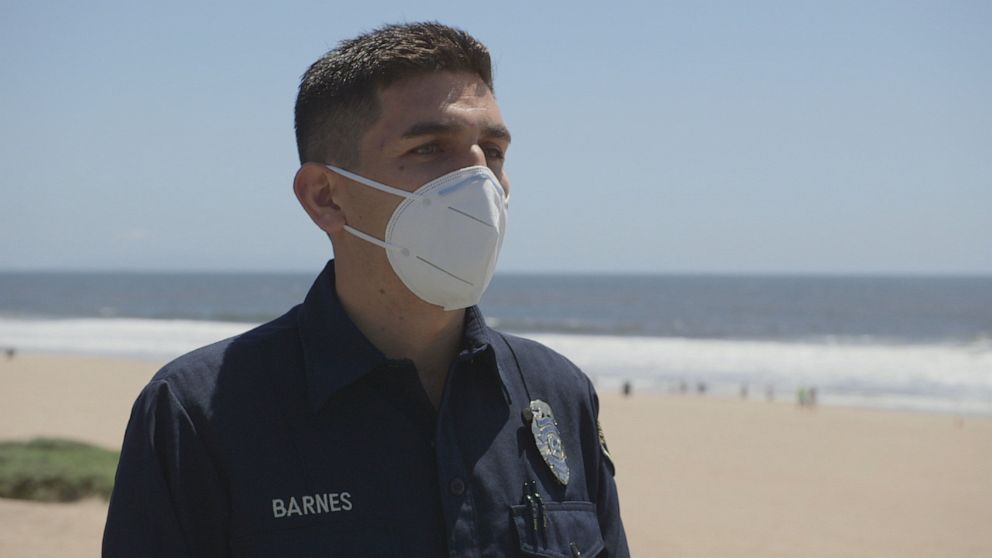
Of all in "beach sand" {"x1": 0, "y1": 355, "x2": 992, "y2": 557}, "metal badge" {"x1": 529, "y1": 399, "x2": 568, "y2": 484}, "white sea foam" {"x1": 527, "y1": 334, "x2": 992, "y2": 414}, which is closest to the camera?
"metal badge" {"x1": 529, "y1": 399, "x2": 568, "y2": 484}

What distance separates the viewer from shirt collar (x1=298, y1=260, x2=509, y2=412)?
181cm

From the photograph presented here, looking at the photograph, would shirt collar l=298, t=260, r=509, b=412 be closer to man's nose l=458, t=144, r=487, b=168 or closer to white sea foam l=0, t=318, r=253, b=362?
man's nose l=458, t=144, r=487, b=168

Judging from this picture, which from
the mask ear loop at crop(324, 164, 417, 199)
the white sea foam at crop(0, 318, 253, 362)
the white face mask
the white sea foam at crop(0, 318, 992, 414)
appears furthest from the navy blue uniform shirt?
the white sea foam at crop(0, 318, 253, 362)

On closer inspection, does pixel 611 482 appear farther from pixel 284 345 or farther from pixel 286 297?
pixel 286 297

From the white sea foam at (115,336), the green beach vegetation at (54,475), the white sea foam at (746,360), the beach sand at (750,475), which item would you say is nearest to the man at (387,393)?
the beach sand at (750,475)

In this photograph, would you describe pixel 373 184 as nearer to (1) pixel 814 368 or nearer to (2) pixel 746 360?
(1) pixel 814 368

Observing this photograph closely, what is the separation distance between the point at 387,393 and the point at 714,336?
173 ft

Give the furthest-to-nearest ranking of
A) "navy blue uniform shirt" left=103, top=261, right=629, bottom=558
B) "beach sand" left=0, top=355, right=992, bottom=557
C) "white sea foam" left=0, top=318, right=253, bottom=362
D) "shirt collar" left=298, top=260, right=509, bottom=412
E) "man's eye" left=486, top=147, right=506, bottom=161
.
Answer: "white sea foam" left=0, top=318, right=253, bottom=362 → "beach sand" left=0, top=355, right=992, bottom=557 → "man's eye" left=486, top=147, right=506, bottom=161 → "shirt collar" left=298, top=260, right=509, bottom=412 → "navy blue uniform shirt" left=103, top=261, right=629, bottom=558

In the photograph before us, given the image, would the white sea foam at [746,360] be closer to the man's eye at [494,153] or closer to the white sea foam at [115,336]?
the white sea foam at [115,336]

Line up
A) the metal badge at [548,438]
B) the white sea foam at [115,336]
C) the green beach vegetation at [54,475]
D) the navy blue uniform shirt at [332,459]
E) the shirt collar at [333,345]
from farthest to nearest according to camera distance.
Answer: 1. the white sea foam at [115,336]
2. the green beach vegetation at [54,475]
3. the metal badge at [548,438]
4. the shirt collar at [333,345]
5. the navy blue uniform shirt at [332,459]

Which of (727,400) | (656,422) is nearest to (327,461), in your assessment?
(656,422)

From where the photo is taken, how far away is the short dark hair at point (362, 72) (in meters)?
1.89

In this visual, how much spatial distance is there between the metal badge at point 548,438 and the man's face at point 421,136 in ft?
1.67

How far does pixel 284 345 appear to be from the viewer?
6.31 feet
